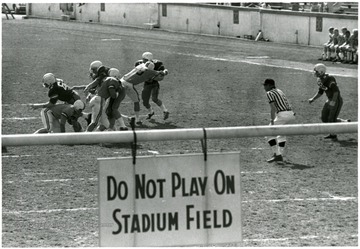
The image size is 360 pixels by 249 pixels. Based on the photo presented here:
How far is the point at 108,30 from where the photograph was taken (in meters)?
53.8

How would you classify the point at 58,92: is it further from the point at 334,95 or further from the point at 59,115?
the point at 334,95

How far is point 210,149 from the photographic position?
57.8 ft

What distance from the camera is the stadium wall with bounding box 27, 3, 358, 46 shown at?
136 ft

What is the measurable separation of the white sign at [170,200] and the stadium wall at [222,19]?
1362 inches

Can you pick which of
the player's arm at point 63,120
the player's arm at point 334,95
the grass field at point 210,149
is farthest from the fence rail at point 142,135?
the player's arm at point 334,95

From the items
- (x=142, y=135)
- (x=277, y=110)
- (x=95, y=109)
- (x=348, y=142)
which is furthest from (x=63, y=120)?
(x=142, y=135)

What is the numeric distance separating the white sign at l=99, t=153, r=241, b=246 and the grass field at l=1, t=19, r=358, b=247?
5668 millimetres

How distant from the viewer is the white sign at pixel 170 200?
14.9 ft

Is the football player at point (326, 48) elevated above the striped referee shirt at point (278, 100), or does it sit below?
below

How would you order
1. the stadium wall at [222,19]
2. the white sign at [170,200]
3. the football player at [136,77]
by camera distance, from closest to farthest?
the white sign at [170,200] → the football player at [136,77] → the stadium wall at [222,19]

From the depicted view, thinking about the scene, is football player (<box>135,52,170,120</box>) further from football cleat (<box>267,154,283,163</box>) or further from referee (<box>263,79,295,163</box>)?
football cleat (<box>267,154,283,163</box>)

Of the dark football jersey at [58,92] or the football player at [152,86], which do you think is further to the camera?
the football player at [152,86]

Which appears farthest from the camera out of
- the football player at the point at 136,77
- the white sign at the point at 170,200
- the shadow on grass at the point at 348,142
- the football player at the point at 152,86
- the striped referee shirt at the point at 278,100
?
the football player at the point at 152,86

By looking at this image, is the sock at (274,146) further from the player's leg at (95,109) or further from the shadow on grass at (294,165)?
the player's leg at (95,109)
